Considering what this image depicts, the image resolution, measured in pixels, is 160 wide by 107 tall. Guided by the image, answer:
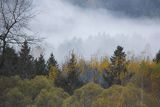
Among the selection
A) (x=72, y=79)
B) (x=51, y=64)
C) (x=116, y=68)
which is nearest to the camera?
(x=72, y=79)

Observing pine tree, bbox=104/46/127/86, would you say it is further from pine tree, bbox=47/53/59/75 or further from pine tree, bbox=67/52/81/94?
pine tree, bbox=47/53/59/75

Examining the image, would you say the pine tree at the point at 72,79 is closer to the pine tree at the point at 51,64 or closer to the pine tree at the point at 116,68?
the pine tree at the point at 116,68

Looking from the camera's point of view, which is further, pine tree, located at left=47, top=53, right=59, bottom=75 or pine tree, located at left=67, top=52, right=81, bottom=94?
pine tree, located at left=47, top=53, right=59, bottom=75

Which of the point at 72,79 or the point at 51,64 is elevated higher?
the point at 51,64

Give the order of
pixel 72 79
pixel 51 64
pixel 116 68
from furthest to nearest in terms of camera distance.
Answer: pixel 51 64 → pixel 116 68 → pixel 72 79

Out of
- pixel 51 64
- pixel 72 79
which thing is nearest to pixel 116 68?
pixel 72 79

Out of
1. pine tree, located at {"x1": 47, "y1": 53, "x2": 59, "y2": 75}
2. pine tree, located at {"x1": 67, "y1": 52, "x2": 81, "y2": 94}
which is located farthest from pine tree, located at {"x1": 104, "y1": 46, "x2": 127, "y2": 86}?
pine tree, located at {"x1": 47, "y1": 53, "x2": 59, "y2": 75}

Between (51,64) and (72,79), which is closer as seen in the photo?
(72,79)

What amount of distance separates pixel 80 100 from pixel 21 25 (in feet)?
110

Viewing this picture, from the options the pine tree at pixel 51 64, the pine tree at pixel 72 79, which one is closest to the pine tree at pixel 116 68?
the pine tree at pixel 72 79

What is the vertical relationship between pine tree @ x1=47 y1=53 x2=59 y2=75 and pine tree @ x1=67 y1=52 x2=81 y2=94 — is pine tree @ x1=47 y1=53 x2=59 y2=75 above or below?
above

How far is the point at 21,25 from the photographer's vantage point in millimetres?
18812

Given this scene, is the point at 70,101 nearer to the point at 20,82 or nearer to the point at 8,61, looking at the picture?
the point at 20,82

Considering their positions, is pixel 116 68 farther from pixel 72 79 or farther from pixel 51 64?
pixel 51 64
